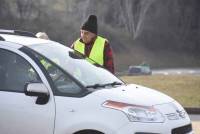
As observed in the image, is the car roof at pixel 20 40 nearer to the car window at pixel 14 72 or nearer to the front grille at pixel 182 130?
the car window at pixel 14 72

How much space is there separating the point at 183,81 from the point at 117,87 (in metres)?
15.1

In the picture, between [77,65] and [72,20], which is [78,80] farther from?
[72,20]

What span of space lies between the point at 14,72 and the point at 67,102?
810mm

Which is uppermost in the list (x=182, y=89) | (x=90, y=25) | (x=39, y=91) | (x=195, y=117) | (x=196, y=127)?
(x=90, y=25)

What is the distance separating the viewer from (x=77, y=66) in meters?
7.83

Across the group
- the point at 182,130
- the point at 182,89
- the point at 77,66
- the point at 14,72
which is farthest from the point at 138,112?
the point at 182,89

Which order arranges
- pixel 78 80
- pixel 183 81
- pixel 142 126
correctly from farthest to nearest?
pixel 183 81
pixel 78 80
pixel 142 126

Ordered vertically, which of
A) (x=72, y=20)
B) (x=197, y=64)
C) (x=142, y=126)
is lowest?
(x=197, y=64)

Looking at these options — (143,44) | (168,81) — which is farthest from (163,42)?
(168,81)

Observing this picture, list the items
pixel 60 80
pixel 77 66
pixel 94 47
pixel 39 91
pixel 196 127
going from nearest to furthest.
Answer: pixel 39 91 → pixel 60 80 → pixel 77 66 → pixel 94 47 → pixel 196 127

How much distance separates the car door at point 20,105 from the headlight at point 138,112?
65cm

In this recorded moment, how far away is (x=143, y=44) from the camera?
80188mm

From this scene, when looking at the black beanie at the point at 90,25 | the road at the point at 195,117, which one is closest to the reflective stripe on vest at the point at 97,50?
the black beanie at the point at 90,25

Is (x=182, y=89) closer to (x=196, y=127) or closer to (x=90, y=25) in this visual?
(x=196, y=127)
